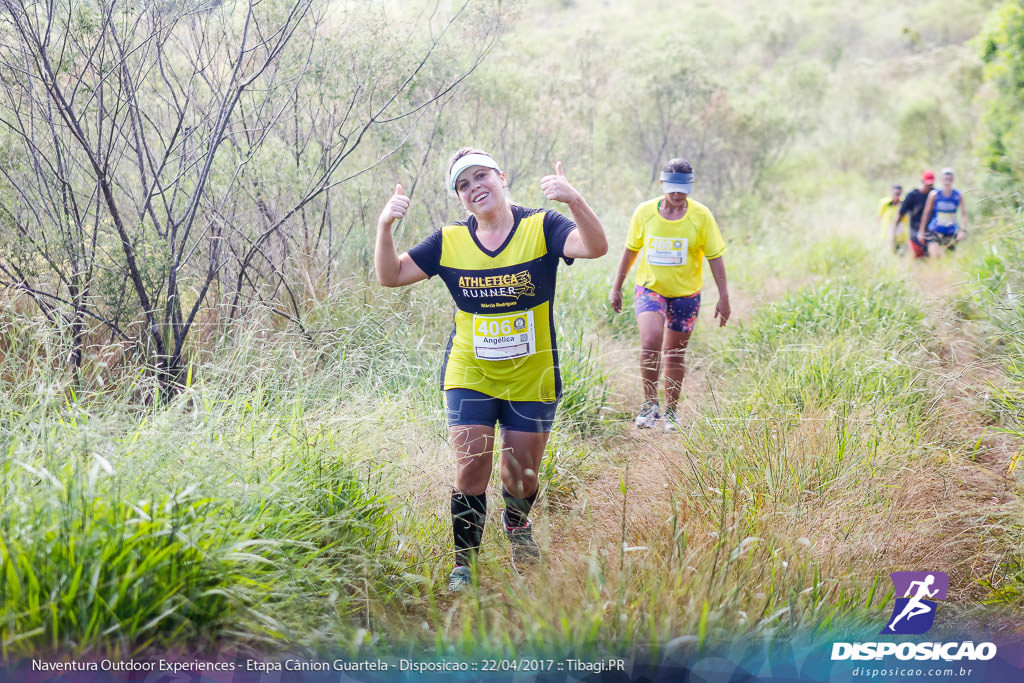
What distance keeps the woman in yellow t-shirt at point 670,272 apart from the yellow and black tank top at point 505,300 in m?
2.26

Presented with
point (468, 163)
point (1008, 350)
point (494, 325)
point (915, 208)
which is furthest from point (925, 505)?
point (915, 208)

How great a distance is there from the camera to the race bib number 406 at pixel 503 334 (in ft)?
11.4

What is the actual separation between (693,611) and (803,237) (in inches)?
453

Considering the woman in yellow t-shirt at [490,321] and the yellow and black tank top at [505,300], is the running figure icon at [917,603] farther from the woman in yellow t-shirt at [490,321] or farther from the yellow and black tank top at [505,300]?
the yellow and black tank top at [505,300]

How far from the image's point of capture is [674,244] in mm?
5719

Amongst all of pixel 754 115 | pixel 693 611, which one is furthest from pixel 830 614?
pixel 754 115

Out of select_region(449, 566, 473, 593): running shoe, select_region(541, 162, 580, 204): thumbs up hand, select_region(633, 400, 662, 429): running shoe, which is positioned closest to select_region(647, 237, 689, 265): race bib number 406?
select_region(633, 400, 662, 429): running shoe

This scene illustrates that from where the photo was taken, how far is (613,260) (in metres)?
9.57

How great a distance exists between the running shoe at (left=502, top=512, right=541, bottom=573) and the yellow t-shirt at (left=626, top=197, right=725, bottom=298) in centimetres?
265

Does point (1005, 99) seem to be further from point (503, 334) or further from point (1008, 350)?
point (503, 334)

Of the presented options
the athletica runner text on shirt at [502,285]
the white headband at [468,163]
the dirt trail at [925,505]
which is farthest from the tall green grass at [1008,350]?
the white headband at [468,163]

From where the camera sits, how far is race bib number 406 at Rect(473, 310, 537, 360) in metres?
3.48

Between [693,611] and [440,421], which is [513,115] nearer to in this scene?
[440,421]

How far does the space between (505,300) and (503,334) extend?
0.15 metres
